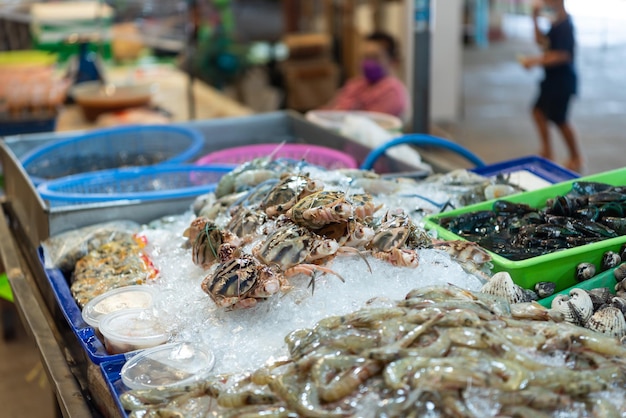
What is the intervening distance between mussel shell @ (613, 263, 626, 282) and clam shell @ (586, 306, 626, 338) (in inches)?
7.6

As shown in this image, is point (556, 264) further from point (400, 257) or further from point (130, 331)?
point (130, 331)

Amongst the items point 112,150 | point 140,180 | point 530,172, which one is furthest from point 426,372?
point 112,150

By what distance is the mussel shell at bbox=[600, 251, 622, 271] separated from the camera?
72.9 inches

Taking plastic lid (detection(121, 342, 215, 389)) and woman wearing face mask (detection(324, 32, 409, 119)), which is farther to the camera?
woman wearing face mask (detection(324, 32, 409, 119))

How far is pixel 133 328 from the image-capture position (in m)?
1.79

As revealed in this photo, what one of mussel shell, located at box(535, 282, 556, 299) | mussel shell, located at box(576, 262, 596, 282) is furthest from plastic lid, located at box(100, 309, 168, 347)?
mussel shell, located at box(576, 262, 596, 282)

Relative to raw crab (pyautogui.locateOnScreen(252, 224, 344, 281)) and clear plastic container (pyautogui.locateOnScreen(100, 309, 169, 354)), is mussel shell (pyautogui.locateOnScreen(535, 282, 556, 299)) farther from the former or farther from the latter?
clear plastic container (pyautogui.locateOnScreen(100, 309, 169, 354))

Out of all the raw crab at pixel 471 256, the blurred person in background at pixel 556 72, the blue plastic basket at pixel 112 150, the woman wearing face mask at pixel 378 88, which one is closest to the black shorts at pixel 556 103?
the blurred person in background at pixel 556 72

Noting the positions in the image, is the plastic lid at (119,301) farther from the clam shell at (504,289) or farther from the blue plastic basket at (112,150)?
the blue plastic basket at (112,150)

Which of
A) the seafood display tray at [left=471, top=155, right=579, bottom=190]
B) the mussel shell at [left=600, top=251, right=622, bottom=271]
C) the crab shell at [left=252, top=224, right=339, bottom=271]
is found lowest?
the mussel shell at [left=600, top=251, right=622, bottom=271]

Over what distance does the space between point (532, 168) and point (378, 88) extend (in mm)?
3007

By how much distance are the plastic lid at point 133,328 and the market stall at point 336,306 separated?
12 mm

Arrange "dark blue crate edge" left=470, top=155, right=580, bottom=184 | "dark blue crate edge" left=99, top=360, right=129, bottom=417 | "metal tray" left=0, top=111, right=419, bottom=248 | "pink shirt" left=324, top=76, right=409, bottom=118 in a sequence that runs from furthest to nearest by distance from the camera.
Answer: "pink shirt" left=324, top=76, right=409, bottom=118
"dark blue crate edge" left=470, top=155, right=580, bottom=184
"metal tray" left=0, top=111, right=419, bottom=248
"dark blue crate edge" left=99, top=360, right=129, bottom=417

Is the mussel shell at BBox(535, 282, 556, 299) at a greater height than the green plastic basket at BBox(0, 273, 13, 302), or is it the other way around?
the mussel shell at BBox(535, 282, 556, 299)
